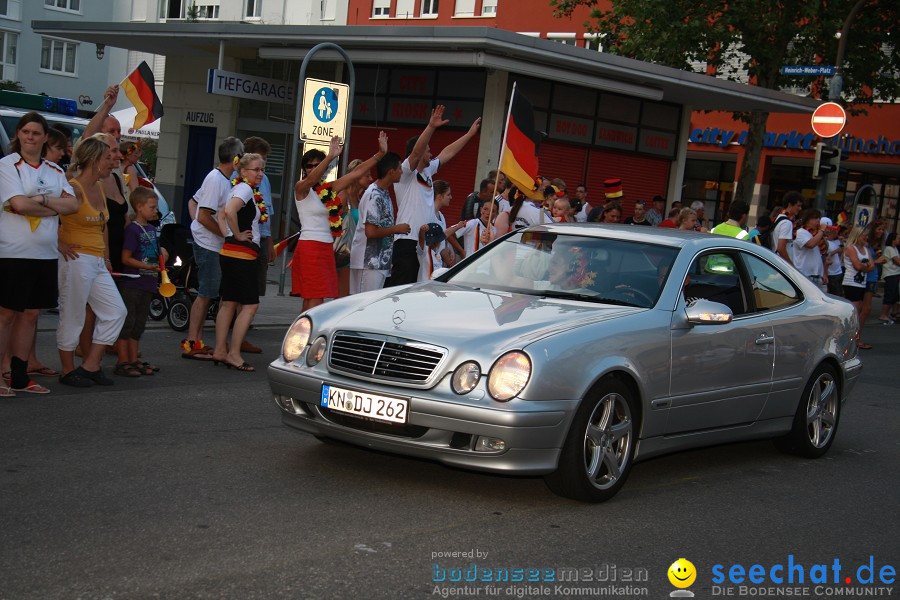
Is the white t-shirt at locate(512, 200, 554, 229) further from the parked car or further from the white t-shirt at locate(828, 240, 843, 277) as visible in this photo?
the white t-shirt at locate(828, 240, 843, 277)

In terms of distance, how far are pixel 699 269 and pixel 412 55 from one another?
14.5 metres

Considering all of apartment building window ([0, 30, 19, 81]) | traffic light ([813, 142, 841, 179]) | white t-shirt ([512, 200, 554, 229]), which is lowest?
A: white t-shirt ([512, 200, 554, 229])

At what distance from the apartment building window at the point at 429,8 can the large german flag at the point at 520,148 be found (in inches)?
1521

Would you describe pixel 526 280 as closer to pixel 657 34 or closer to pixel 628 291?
Result: pixel 628 291

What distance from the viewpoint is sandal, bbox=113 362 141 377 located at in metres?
9.12

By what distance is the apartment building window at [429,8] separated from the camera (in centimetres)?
4862

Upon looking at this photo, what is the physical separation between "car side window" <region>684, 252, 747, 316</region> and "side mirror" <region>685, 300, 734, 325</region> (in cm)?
23

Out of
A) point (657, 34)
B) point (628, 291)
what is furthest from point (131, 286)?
point (657, 34)

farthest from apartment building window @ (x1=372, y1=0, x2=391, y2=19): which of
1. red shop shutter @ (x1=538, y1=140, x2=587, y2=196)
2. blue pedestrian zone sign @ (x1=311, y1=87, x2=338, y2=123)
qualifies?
blue pedestrian zone sign @ (x1=311, y1=87, x2=338, y2=123)

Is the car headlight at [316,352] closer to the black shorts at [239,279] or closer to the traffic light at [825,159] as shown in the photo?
the black shorts at [239,279]

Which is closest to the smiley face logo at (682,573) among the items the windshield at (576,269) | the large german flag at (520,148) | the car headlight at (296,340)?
the windshield at (576,269)

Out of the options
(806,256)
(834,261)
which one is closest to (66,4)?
(834,261)

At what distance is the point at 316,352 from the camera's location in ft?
20.5

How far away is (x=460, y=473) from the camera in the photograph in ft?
21.7
